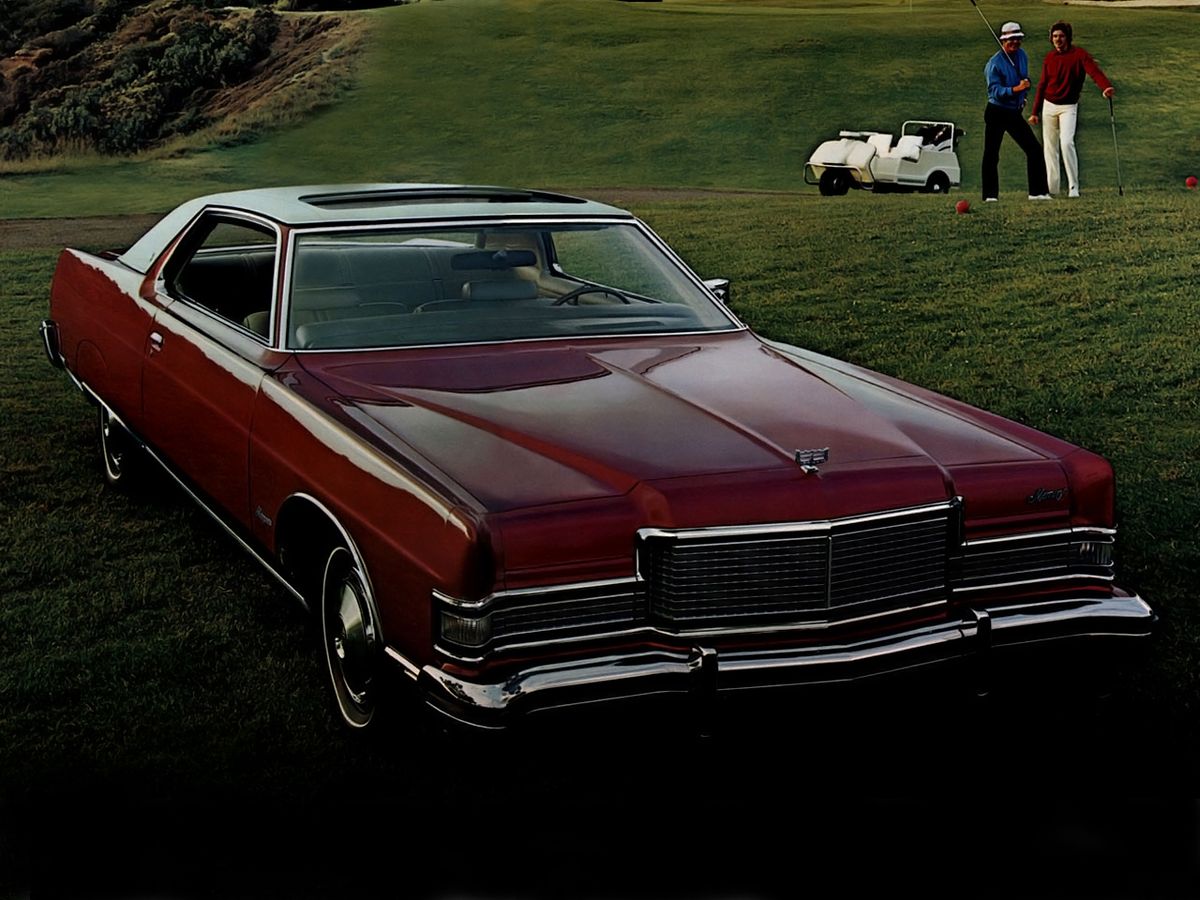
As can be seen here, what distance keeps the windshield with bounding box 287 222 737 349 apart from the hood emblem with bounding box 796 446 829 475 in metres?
1.46

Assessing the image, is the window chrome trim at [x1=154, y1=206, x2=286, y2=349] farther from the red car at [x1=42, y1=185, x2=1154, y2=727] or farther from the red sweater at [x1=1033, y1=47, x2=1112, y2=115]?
the red sweater at [x1=1033, y1=47, x2=1112, y2=115]

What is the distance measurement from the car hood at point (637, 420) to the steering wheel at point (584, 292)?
1.50ft

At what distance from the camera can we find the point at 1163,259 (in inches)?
491

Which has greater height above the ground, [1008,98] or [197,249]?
[197,249]

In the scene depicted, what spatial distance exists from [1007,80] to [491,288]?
11646 mm

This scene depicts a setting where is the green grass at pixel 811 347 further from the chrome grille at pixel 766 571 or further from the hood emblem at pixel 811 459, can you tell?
the hood emblem at pixel 811 459

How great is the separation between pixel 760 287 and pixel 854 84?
1024 inches

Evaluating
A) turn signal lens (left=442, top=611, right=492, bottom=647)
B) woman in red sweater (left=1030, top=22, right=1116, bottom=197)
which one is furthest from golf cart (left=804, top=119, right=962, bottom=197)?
turn signal lens (left=442, top=611, right=492, bottom=647)

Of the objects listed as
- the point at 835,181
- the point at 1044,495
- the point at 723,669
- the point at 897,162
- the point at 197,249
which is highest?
the point at 197,249

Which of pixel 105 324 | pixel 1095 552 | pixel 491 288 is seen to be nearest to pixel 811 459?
pixel 1095 552

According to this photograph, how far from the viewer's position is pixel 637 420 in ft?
12.9

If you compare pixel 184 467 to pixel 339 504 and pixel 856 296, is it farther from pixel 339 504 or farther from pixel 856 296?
pixel 856 296

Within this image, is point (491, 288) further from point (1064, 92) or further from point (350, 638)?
point (1064, 92)

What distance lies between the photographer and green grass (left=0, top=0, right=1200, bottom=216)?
30.2 m
